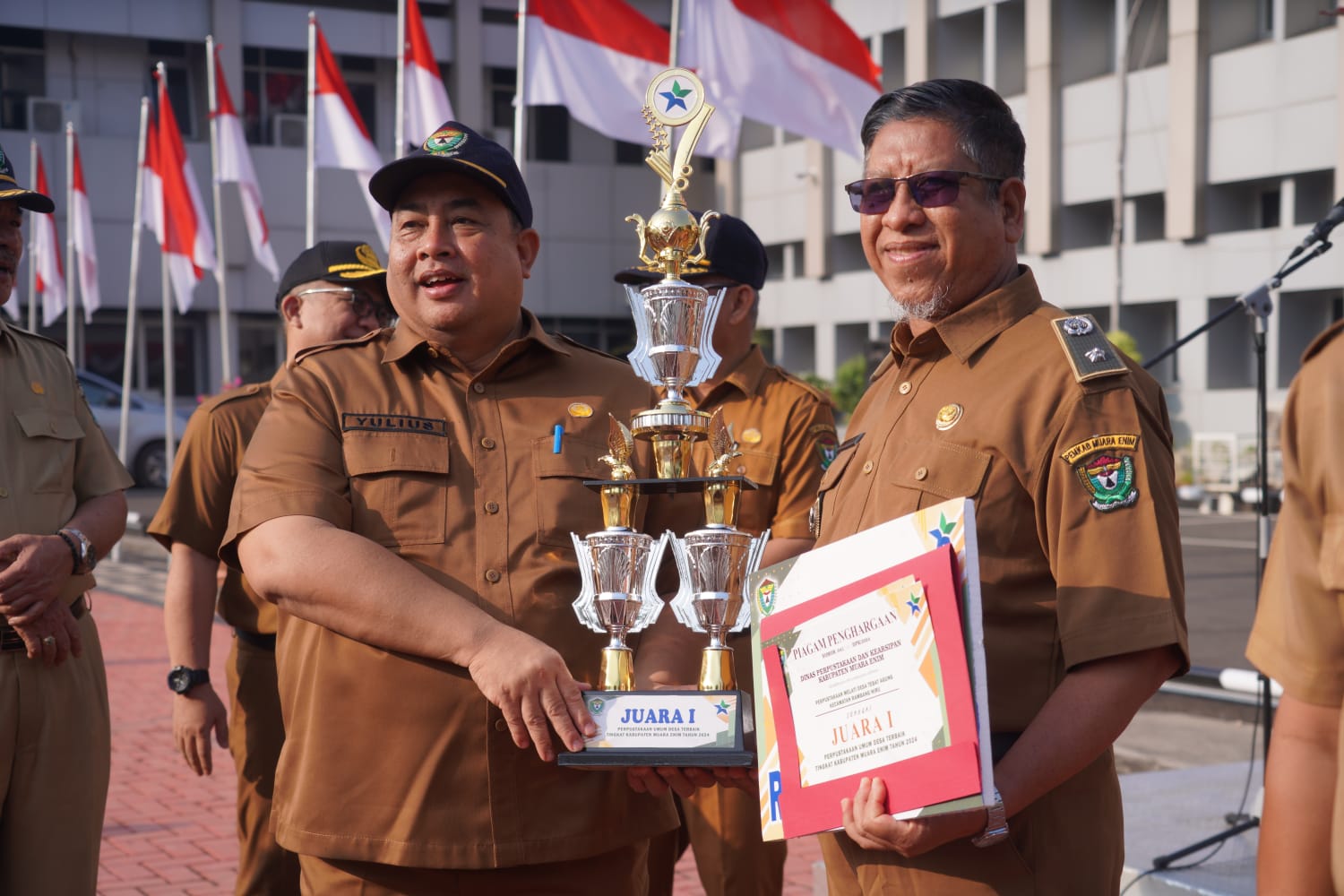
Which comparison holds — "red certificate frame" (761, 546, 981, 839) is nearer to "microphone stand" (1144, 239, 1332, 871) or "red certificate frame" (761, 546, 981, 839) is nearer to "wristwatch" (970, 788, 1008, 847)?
"wristwatch" (970, 788, 1008, 847)

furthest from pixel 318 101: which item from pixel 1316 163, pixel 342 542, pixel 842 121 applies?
pixel 1316 163

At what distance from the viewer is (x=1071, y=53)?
29.2 m

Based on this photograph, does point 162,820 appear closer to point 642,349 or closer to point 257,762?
point 257,762

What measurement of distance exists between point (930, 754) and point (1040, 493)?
1.58 ft

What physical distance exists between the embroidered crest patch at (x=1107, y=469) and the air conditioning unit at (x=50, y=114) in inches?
1197

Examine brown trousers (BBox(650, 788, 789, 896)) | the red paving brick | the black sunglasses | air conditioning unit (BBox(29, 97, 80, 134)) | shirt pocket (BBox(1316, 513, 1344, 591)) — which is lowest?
the red paving brick

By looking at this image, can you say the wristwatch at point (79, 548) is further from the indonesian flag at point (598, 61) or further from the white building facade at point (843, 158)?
the white building facade at point (843, 158)

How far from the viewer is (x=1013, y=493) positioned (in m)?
2.31

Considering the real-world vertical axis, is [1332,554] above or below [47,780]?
above

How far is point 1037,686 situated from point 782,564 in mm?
455

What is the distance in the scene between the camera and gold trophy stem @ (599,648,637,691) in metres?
2.70

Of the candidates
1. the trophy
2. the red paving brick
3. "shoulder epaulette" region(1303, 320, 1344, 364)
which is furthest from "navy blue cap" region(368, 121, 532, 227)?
the red paving brick

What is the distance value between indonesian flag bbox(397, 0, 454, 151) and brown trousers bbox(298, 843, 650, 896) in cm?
959

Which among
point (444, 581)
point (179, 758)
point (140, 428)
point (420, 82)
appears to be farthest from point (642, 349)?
point (140, 428)
